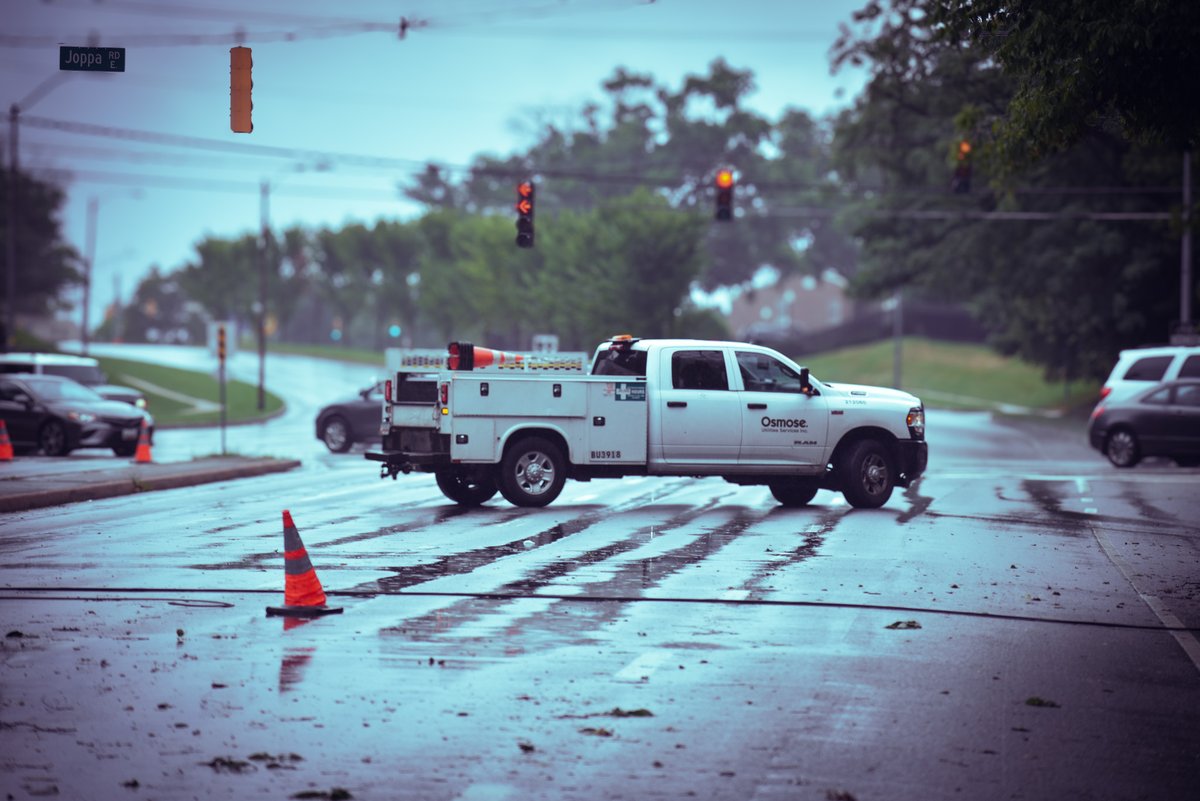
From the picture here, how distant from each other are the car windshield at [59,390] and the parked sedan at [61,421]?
3 centimetres

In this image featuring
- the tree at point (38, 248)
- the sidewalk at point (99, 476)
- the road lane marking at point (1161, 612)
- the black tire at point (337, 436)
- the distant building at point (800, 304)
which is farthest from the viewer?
the distant building at point (800, 304)

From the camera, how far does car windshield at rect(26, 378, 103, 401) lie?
31188mm

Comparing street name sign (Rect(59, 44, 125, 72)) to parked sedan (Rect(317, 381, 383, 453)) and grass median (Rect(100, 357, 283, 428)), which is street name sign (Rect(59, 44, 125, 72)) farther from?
grass median (Rect(100, 357, 283, 428))

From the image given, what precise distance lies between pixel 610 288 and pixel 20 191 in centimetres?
3938

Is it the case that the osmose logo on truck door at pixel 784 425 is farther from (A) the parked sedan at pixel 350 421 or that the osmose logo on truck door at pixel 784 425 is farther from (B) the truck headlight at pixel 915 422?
(A) the parked sedan at pixel 350 421

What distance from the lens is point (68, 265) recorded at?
93.5m

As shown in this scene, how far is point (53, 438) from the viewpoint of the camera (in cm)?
3055

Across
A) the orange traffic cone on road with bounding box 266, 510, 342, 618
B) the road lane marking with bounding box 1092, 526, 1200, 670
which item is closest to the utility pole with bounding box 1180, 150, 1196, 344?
the road lane marking with bounding box 1092, 526, 1200, 670

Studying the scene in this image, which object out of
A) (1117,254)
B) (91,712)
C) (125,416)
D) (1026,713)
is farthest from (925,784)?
(1117,254)

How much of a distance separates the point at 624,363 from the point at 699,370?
3.12 ft

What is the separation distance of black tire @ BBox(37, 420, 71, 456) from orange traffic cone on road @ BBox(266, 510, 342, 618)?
69.5 feet

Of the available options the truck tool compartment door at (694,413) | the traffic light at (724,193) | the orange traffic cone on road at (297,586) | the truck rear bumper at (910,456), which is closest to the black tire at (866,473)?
the truck rear bumper at (910,456)

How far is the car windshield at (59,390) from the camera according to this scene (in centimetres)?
3119

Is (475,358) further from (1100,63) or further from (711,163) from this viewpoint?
(711,163)
